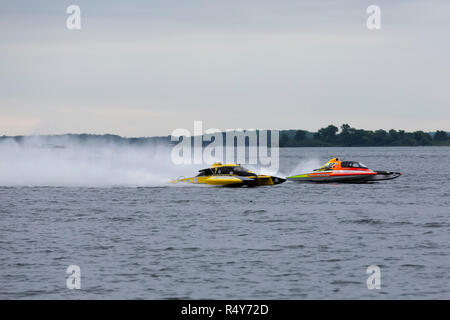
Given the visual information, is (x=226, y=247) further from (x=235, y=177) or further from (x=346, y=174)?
(x=346, y=174)

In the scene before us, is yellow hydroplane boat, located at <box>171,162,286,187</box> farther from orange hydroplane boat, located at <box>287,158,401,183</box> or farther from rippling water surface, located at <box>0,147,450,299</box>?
orange hydroplane boat, located at <box>287,158,401,183</box>

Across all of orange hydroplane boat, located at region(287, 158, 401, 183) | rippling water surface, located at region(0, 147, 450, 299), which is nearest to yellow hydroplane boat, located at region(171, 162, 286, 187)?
rippling water surface, located at region(0, 147, 450, 299)

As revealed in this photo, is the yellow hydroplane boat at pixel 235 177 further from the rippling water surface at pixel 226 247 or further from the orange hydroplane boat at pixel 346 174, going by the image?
the orange hydroplane boat at pixel 346 174

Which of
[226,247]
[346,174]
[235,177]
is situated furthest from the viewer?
[346,174]

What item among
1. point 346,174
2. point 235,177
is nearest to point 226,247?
point 235,177

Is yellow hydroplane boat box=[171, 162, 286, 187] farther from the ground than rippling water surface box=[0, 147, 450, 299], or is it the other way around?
yellow hydroplane boat box=[171, 162, 286, 187]

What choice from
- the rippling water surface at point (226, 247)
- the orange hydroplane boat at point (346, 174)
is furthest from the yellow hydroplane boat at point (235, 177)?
the orange hydroplane boat at point (346, 174)

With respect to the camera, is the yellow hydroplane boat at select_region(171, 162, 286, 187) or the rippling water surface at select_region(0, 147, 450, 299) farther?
the yellow hydroplane boat at select_region(171, 162, 286, 187)

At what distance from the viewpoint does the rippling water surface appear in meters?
18.6

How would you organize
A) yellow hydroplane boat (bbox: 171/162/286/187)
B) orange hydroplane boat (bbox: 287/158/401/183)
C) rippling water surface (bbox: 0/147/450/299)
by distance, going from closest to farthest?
rippling water surface (bbox: 0/147/450/299)
yellow hydroplane boat (bbox: 171/162/286/187)
orange hydroplane boat (bbox: 287/158/401/183)

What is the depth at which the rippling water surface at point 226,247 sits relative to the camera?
732 inches

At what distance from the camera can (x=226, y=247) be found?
24953 mm

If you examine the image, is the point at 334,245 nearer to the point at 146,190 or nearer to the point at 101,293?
the point at 101,293
